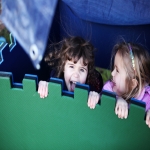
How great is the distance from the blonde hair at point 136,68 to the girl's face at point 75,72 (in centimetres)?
12

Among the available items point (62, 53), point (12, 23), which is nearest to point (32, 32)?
point (12, 23)

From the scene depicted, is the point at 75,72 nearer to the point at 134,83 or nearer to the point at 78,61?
the point at 78,61

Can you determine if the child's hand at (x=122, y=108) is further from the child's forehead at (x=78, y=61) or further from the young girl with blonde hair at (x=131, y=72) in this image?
the child's forehead at (x=78, y=61)

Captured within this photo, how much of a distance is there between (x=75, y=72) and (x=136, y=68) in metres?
0.19

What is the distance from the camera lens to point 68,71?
0.93 metres

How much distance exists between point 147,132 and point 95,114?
0.14 m

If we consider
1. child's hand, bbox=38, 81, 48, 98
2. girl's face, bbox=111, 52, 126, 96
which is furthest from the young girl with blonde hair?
child's hand, bbox=38, 81, 48, 98

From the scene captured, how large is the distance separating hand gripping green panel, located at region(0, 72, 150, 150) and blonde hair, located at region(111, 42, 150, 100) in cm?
13

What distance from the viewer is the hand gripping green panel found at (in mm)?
739

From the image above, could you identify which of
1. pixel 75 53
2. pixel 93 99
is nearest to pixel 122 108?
pixel 93 99

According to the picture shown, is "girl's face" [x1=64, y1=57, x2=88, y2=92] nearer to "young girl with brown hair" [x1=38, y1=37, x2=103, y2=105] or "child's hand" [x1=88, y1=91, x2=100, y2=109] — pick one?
"young girl with brown hair" [x1=38, y1=37, x2=103, y2=105]

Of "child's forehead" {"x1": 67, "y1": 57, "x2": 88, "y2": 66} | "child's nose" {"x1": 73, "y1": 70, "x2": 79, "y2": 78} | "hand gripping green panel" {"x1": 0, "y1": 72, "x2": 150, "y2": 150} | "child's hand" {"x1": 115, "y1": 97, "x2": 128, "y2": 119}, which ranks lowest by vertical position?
"hand gripping green panel" {"x1": 0, "y1": 72, "x2": 150, "y2": 150}

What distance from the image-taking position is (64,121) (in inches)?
31.9

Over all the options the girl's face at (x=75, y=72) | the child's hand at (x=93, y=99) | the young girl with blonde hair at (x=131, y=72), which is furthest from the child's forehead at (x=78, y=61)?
the child's hand at (x=93, y=99)
